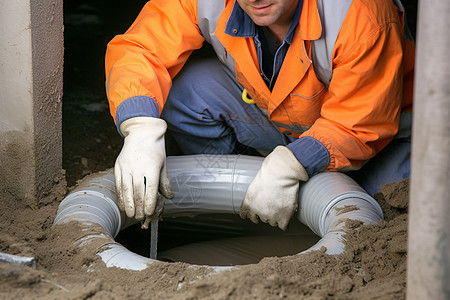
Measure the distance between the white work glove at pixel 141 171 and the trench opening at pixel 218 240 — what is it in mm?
585

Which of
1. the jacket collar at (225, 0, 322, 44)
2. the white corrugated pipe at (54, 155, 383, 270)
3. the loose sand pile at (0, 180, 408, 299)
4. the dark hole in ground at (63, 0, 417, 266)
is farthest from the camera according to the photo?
the dark hole in ground at (63, 0, 417, 266)

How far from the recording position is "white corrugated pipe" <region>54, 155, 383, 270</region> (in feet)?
6.53

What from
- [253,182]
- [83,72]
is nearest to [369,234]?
[253,182]

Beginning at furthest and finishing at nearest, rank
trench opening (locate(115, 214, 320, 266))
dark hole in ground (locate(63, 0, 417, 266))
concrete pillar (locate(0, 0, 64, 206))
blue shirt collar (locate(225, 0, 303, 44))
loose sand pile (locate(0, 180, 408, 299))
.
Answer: dark hole in ground (locate(63, 0, 417, 266)), trench opening (locate(115, 214, 320, 266)), blue shirt collar (locate(225, 0, 303, 44)), concrete pillar (locate(0, 0, 64, 206)), loose sand pile (locate(0, 180, 408, 299))

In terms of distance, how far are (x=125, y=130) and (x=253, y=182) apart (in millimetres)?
542

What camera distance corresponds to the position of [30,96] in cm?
220

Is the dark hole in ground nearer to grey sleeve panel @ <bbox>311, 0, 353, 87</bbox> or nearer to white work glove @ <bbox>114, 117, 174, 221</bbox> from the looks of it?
white work glove @ <bbox>114, 117, 174, 221</bbox>

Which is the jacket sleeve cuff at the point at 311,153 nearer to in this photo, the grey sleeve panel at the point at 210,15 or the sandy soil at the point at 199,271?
the sandy soil at the point at 199,271

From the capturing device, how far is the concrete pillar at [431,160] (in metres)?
1.12

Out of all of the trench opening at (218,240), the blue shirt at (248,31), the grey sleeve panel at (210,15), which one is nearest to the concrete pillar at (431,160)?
the blue shirt at (248,31)

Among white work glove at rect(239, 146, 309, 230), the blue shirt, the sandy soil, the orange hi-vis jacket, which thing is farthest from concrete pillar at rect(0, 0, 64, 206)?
white work glove at rect(239, 146, 309, 230)

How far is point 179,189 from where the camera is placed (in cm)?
250

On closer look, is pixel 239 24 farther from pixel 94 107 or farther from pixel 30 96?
pixel 94 107

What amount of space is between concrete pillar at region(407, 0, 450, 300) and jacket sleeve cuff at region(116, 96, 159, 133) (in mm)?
1297
